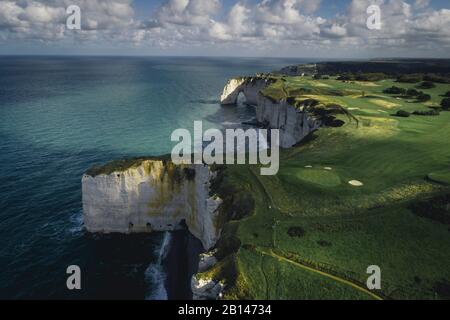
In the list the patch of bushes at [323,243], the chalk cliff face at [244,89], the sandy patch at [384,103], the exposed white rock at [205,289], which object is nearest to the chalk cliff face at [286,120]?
the sandy patch at [384,103]

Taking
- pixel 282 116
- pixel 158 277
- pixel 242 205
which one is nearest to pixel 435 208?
pixel 242 205

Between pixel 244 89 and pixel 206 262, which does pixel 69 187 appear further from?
pixel 244 89

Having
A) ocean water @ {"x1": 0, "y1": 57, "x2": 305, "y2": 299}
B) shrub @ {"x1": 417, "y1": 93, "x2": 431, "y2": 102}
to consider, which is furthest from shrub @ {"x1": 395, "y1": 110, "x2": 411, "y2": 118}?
ocean water @ {"x1": 0, "y1": 57, "x2": 305, "y2": 299}

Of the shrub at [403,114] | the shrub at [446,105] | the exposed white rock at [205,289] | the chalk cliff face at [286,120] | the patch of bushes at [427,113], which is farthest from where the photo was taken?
A: the shrub at [446,105]

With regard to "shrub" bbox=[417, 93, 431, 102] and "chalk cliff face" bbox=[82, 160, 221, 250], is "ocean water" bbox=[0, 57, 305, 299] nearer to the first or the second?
"chalk cliff face" bbox=[82, 160, 221, 250]

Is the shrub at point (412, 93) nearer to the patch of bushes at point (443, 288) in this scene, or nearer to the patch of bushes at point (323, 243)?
the patch of bushes at point (323, 243)
